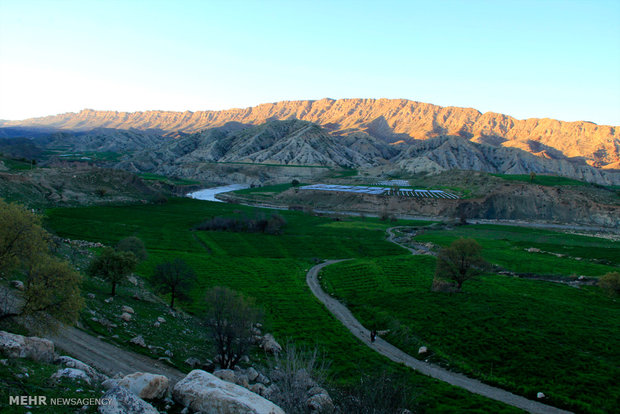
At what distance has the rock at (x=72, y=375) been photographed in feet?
47.7

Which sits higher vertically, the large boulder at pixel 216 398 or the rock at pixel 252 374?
the large boulder at pixel 216 398

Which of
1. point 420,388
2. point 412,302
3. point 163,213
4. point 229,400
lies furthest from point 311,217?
point 229,400

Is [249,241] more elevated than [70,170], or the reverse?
[70,170]

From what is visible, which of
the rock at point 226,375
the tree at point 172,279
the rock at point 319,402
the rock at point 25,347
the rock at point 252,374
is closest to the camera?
the rock at point 25,347

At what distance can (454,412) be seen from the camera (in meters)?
21.2

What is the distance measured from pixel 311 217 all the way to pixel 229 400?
336ft

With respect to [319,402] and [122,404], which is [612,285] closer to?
[319,402]

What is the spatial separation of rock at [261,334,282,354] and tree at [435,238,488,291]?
27949mm

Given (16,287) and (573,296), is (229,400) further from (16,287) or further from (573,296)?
(573,296)

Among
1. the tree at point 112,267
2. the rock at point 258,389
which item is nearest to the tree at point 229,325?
the rock at point 258,389

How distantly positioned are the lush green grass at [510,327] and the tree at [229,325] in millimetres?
15707

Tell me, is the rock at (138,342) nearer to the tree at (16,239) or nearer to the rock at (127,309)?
the rock at (127,309)

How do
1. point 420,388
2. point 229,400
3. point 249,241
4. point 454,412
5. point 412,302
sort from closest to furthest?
1. point 229,400
2. point 454,412
3. point 420,388
4. point 412,302
5. point 249,241

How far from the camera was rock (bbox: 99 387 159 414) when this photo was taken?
1236cm
